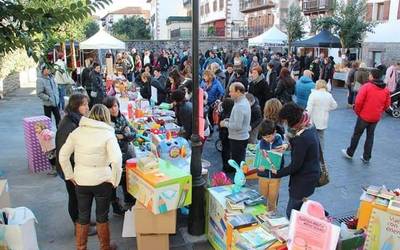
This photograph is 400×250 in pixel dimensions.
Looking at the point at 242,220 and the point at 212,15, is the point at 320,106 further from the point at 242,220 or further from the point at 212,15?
the point at 212,15

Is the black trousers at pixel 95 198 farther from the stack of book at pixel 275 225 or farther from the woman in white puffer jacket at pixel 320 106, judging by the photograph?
the woman in white puffer jacket at pixel 320 106

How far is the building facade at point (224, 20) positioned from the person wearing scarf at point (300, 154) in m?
44.0

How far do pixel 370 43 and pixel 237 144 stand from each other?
19961mm

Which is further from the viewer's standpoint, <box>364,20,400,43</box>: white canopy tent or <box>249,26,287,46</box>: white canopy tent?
<box>364,20,400,43</box>: white canopy tent

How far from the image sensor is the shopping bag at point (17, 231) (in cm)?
383

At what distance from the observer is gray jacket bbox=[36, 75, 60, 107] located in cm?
842

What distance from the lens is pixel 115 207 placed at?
5.28 m

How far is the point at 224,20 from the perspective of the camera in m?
49.3

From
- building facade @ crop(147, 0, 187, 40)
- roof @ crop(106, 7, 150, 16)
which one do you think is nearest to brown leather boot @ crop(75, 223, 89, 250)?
building facade @ crop(147, 0, 187, 40)

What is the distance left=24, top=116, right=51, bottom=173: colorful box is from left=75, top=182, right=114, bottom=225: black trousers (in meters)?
3.17

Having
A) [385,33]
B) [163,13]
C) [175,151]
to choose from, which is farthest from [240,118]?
[163,13]

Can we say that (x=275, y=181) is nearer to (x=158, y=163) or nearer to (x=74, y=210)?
(x=158, y=163)

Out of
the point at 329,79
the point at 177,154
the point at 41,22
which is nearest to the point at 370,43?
the point at 329,79

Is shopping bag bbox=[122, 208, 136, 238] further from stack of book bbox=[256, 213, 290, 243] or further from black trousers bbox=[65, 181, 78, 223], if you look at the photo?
stack of book bbox=[256, 213, 290, 243]
